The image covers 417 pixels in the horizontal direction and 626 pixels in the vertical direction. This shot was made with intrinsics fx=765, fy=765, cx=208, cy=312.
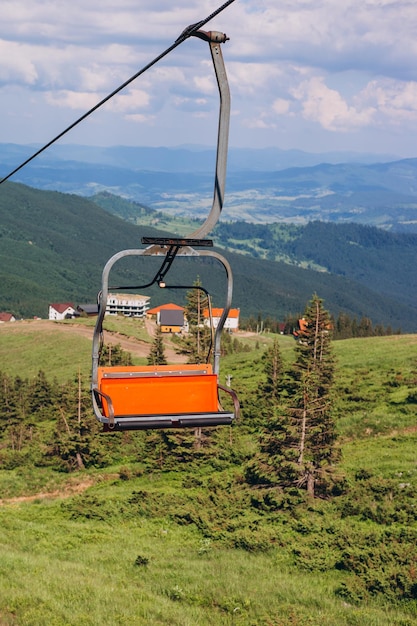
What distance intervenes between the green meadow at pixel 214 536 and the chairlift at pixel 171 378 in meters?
6.78

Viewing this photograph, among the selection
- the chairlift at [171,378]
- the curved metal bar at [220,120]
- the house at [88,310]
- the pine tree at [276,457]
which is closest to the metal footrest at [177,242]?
the chairlift at [171,378]

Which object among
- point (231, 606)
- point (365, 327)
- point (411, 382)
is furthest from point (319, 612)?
point (365, 327)

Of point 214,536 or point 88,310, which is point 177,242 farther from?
point 88,310

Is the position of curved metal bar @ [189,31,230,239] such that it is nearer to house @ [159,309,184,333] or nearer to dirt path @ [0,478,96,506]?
dirt path @ [0,478,96,506]

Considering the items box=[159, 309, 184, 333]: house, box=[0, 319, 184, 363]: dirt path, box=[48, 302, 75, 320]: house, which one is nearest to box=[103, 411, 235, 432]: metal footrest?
box=[0, 319, 184, 363]: dirt path

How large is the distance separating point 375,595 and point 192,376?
36.7ft

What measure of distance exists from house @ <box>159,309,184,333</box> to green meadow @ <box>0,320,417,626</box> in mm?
76967

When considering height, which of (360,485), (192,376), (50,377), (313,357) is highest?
(192,376)

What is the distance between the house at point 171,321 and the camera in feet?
412

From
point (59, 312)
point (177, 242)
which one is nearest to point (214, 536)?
point (177, 242)

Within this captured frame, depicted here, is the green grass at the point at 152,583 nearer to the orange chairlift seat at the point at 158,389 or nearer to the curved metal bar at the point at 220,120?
the orange chairlift seat at the point at 158,389

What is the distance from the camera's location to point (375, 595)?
19.9 meters

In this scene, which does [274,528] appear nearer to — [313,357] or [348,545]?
[348,545]

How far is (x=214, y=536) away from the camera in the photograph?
26.5 meters
